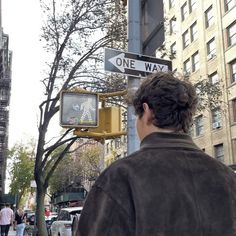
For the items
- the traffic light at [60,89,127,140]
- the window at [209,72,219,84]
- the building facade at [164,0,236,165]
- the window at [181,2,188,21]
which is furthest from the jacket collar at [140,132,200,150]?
the window at [181,2,188,21]

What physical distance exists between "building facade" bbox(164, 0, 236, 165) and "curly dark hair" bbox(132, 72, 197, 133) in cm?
2675

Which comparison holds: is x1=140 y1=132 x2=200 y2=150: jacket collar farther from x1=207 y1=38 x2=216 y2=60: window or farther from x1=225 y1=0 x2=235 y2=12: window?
x1=207 y1=38 x2=216 y2=60: window

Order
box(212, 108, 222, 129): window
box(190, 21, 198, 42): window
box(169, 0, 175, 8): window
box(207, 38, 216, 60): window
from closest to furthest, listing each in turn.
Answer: box(212, 108, 222, 129): window
box(207, 38, 216, 60): window
box(190, 21, 198, 42): window
box(169, 0, 175, 8): window

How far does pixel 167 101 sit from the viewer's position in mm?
1863

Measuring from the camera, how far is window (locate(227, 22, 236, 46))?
31.8 m

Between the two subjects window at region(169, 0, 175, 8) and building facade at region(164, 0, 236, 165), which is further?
window at region(169, 0, 175, 8)

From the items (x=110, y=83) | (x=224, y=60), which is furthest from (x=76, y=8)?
(x=224, y=60)

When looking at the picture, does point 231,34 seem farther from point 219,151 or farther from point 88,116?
point 88,116

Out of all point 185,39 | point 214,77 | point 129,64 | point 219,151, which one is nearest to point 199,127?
point 219,151

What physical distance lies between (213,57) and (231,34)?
261cm

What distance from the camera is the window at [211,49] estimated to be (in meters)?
34.4

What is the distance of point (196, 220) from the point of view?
5.43 ft

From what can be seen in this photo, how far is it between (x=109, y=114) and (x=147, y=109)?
3.84 meters

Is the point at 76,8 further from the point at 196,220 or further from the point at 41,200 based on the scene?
the point at 196,220
